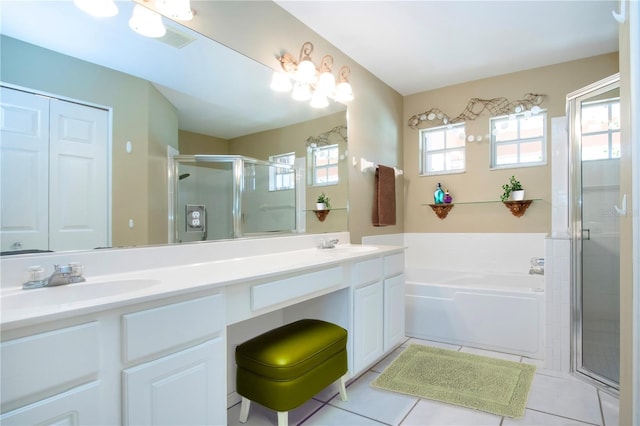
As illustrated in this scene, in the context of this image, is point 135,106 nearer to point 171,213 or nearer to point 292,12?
point 171,213

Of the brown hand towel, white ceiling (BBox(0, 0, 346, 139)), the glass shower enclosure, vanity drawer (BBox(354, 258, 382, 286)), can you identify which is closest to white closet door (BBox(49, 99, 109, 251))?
white ceiling (BBox(0, 0, 346, 139))

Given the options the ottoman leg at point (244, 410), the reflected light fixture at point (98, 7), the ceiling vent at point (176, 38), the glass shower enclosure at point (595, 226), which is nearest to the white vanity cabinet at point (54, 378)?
the ottoman leg at point (244, 410)

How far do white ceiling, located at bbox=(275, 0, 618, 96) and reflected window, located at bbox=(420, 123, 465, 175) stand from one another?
2.08 ft

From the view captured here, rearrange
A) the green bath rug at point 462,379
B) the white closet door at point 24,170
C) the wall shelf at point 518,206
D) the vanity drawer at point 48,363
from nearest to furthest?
the vanity drawer at point 48,363 < the white closet door at point 24,170 < the green bath rug at point 462,379 < the wall shelf at point 518,206

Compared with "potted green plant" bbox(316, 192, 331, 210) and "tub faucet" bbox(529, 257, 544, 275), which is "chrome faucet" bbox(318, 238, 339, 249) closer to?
"potted green plant" bbox(316, 192, 331, 210)

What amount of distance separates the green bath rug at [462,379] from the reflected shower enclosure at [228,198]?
4.15ft

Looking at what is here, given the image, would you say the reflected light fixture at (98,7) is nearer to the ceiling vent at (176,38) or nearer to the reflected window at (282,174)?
the ceiling vent at (176,38)

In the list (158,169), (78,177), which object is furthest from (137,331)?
(158,169)

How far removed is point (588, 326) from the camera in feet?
7.74

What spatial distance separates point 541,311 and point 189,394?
2.54 m

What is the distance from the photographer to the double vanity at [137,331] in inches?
32.8

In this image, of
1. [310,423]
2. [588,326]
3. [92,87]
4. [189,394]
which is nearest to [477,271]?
[588,326]

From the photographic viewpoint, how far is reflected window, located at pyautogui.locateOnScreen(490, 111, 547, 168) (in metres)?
3.35

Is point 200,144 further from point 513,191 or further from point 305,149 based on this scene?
point 513,191
